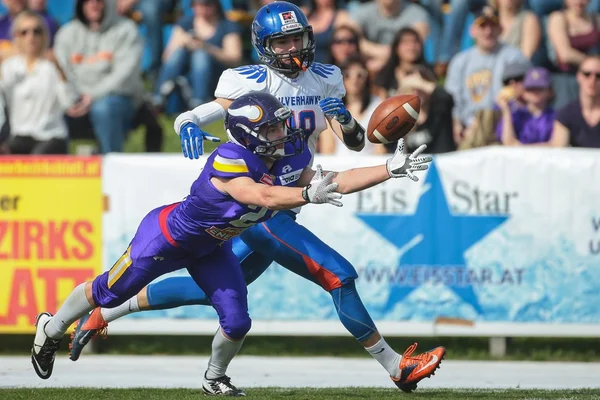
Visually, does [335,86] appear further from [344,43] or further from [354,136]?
[344,43]

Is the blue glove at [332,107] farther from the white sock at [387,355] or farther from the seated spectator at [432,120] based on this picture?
the seated spectator at [432,120]

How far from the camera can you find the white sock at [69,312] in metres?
6.16

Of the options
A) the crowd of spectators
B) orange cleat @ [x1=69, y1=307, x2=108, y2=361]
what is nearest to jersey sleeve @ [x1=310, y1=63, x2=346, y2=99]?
orange cleat @ [x1=69, y1=307, x2=108, y2=361]

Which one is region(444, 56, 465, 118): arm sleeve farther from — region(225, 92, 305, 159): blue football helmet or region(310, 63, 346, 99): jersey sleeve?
region(225, 92, 305, 159): blue football helmet

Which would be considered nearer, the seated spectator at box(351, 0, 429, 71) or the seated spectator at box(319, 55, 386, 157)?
the seated spectator at box(319, 55, 386, 157)

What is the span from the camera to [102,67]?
10602 millimetres

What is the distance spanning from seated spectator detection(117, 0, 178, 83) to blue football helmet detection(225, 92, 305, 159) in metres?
6.33

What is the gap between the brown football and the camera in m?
6.00

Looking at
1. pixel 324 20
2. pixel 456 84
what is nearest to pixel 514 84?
pixel 456 84

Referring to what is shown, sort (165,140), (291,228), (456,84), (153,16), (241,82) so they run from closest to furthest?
(291,228)
(241,82)
(456,84)
(153,16)
(165,140)

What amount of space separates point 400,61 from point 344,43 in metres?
0.62

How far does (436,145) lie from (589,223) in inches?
70.0

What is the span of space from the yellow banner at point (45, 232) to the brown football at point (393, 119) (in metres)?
3.06

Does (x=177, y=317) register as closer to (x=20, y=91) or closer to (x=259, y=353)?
(x=259, y=353)
